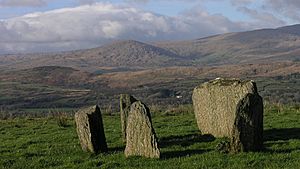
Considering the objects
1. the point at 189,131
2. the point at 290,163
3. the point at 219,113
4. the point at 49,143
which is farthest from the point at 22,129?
the point at 290,163

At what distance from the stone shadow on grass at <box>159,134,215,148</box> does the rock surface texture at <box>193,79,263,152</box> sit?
0.73 m

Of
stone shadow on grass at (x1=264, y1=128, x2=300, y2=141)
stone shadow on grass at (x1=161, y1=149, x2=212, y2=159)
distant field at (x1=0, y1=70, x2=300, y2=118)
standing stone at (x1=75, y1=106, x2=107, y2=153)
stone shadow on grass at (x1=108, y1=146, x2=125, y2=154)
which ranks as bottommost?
distant field at (x1=0, y1=70, x2=300, y2=118)

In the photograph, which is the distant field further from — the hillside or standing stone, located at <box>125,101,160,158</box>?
standing stone, located at <box>125,101,160,158</box>

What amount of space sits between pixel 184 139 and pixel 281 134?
15.2 ft

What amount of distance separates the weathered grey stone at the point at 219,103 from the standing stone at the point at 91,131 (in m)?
6.11

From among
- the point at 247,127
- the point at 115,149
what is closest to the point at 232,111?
the point at 247,127

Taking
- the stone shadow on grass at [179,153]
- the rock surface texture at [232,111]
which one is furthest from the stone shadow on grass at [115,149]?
the rock surface texture at [232,111]

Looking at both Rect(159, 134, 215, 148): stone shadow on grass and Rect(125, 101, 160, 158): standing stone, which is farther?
Rect(159, 134, 215, 148): stone shadow on grass

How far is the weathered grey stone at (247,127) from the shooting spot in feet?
61.7

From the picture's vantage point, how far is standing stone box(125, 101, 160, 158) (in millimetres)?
18781

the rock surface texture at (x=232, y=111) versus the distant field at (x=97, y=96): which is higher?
the rock surface texture at (x=232, y=111)

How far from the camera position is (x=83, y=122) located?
2144 cm

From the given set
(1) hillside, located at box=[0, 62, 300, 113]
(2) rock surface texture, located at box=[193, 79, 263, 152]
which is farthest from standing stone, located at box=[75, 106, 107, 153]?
(1) hillside, located at box=[0, 62, 300, 113]

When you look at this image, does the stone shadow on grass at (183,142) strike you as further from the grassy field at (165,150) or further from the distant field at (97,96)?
the distant field at (97,96)
